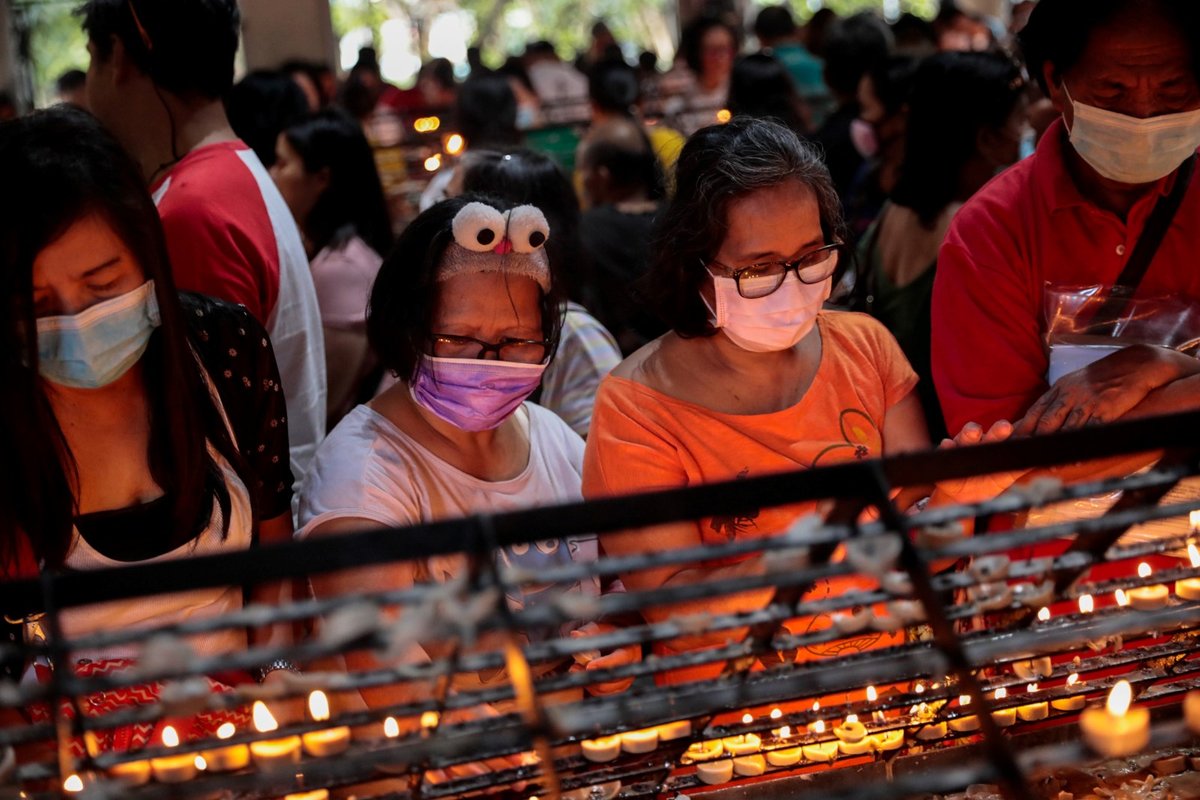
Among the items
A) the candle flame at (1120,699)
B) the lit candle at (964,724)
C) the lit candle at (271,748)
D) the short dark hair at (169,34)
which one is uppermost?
the short dark hair at (169,34)

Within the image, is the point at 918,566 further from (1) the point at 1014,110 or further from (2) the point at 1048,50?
(1) the point at 1014,110

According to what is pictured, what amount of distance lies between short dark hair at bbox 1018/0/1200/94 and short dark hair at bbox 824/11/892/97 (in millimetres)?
3888

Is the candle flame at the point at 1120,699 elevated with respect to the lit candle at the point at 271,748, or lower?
lower

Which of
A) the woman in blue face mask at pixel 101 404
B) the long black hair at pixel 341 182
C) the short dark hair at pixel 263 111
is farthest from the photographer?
the short dark hair at pixel 263 111

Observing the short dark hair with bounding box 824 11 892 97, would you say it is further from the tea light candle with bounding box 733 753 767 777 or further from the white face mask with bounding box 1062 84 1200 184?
the tea light candle with bounding box 733 753 767 777

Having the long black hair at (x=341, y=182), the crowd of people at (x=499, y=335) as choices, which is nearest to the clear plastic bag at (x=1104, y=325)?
the crowd of people at (x=499, y=335)

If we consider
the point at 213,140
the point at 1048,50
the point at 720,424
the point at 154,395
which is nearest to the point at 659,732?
the point at 720,424

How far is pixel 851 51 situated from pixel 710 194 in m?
4.34

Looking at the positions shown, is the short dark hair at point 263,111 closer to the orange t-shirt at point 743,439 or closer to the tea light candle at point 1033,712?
the orange t-shirt at point 743,439

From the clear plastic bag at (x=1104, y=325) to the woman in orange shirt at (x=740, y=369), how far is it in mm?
345

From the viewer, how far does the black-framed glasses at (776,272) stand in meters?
2.64

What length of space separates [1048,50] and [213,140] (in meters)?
2.14

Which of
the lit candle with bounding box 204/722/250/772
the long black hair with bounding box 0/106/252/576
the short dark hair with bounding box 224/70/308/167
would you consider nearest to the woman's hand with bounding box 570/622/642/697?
the lit candle with bounding box 204/722/250/772

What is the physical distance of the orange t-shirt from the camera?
103 inches
